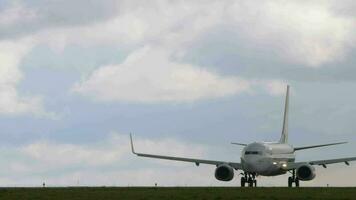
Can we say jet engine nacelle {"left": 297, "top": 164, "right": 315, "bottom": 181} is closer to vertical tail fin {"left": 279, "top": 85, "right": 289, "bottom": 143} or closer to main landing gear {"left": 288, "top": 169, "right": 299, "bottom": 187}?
main landing gear {"left": 288, "top": 169, "right": 299, "bottom": 187}

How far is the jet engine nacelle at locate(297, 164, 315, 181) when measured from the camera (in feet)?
318

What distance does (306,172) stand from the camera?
9750 cm

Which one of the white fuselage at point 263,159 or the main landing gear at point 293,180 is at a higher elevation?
the white fuselage at point 263,159

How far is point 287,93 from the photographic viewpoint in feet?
408

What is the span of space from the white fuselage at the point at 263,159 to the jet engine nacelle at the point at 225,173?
1.62 metres

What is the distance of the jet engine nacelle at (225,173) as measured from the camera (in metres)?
98.1

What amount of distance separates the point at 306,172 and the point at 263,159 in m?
5.40
